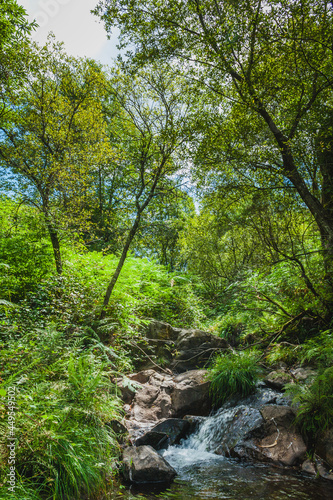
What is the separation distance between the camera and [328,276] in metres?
5.25

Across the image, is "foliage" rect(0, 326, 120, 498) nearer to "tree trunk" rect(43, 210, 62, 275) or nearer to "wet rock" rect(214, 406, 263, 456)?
"wet rock" rect(214, 406, 263, 456)

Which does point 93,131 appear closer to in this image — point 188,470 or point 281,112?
point 281,112

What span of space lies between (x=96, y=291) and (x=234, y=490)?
4651 millimetres

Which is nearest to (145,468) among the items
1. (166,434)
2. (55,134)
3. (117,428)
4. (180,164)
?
(117,428)

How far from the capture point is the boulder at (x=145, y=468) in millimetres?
3559

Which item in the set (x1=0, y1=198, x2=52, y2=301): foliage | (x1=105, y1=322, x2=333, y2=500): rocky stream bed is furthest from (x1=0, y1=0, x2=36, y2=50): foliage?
(x1=105, y1=322, x2=333, y2=500): rocky stream bed

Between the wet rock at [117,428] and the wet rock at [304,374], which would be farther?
the wet rock at [304,374]

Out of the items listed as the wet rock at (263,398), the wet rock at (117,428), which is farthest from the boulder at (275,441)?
the wet rock at (117,428)

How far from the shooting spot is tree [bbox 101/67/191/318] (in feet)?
21.9

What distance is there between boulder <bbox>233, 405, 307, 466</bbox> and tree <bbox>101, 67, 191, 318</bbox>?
3.95 metres

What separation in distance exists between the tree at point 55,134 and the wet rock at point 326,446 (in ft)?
19.6

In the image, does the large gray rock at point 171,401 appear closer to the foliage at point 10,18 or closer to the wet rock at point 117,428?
the wet rock at point 117,428

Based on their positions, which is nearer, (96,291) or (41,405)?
(41,405)

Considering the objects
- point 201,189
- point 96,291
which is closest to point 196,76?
point 201,189
